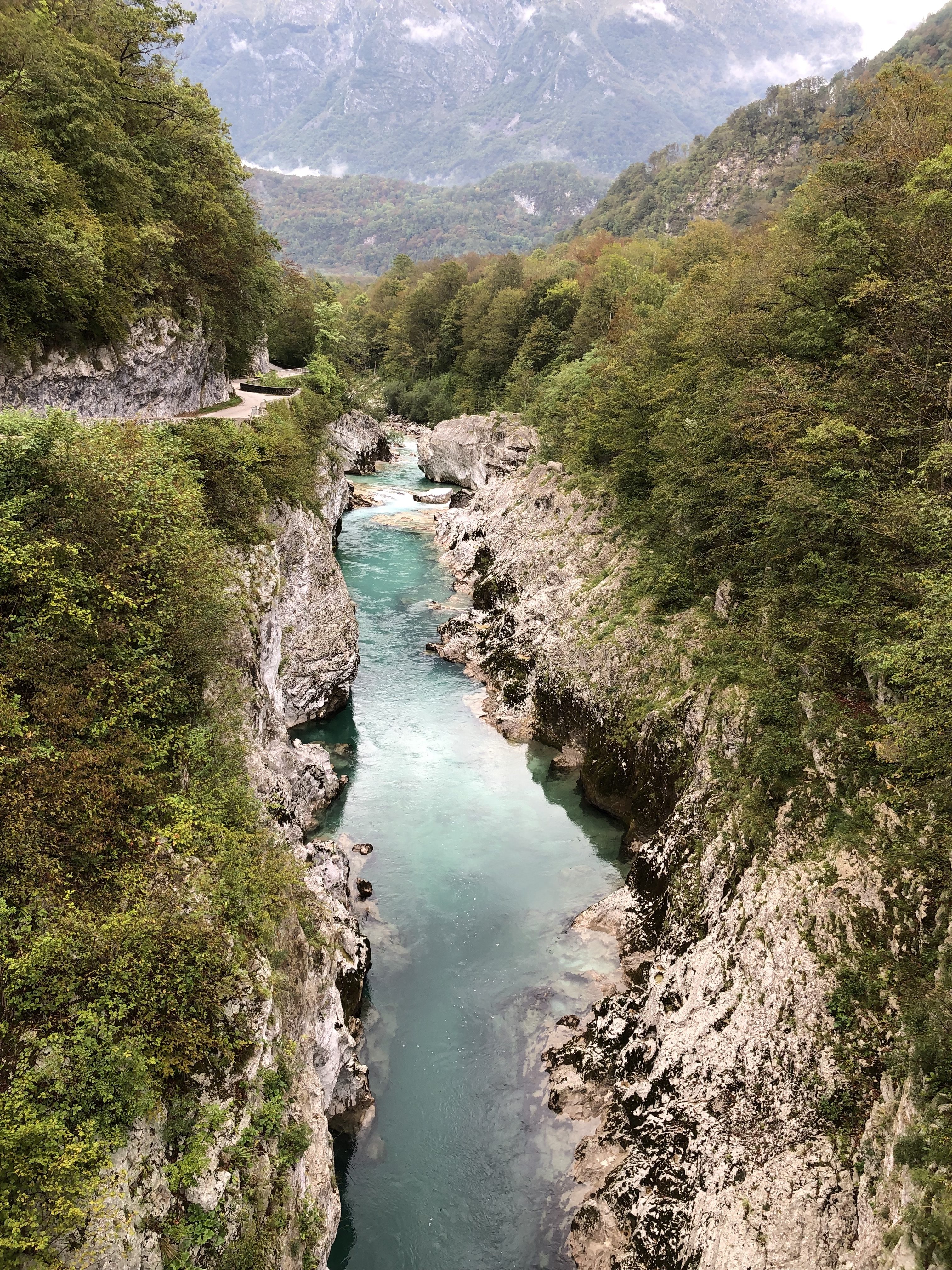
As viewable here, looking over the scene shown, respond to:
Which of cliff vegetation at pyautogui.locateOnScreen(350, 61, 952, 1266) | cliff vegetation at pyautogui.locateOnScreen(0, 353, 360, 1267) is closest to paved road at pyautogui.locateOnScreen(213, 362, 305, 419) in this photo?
cliff vegetation at pyautogui.locateOnScreen(0, 353, 360, 1267)

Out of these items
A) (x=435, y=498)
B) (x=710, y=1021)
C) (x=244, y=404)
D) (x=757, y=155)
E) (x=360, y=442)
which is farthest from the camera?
(x=757, y=155)

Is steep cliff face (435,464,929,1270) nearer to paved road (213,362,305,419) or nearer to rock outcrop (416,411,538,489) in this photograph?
paved road (213,362,305,419)

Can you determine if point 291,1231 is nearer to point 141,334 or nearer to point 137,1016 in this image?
point 137,1016

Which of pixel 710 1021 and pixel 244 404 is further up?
pixel 244 404

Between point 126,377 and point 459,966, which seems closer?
point 459,966

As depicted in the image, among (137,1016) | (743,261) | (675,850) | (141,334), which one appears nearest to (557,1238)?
(675,850)

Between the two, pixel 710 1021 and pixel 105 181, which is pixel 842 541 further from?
pixel 105 181

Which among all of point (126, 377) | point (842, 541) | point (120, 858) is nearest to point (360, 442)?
point (126, 377)
